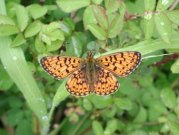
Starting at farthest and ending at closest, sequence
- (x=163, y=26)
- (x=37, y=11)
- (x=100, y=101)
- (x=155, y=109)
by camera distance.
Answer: (x=155, y=109), (x=100, y=101), (x=37, y=11), (x=163, y=26)

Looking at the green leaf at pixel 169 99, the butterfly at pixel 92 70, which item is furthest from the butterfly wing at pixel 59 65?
the green leaf at pixel 169 99

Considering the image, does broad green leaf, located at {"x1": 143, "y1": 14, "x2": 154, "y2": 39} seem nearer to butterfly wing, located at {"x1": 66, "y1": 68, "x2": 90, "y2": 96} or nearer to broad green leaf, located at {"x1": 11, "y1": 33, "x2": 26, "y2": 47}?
butterfly wing, located at {"x1": 66, "y1": 68, "x2": 90, "y2": 96}

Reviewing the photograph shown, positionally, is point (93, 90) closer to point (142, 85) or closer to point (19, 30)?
point (19, 30)

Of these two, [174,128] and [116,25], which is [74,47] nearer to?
[116,25]

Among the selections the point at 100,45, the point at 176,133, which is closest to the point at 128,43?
the point at 100,45

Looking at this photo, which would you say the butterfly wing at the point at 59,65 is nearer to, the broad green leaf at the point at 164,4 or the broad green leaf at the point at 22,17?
the broad green leaf at the point at 22,17

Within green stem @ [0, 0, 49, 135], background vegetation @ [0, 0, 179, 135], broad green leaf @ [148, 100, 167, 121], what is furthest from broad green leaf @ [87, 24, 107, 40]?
broad green leaf @ [148, 100, 167, 121]

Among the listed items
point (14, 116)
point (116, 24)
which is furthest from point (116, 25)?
point (14, 116)
